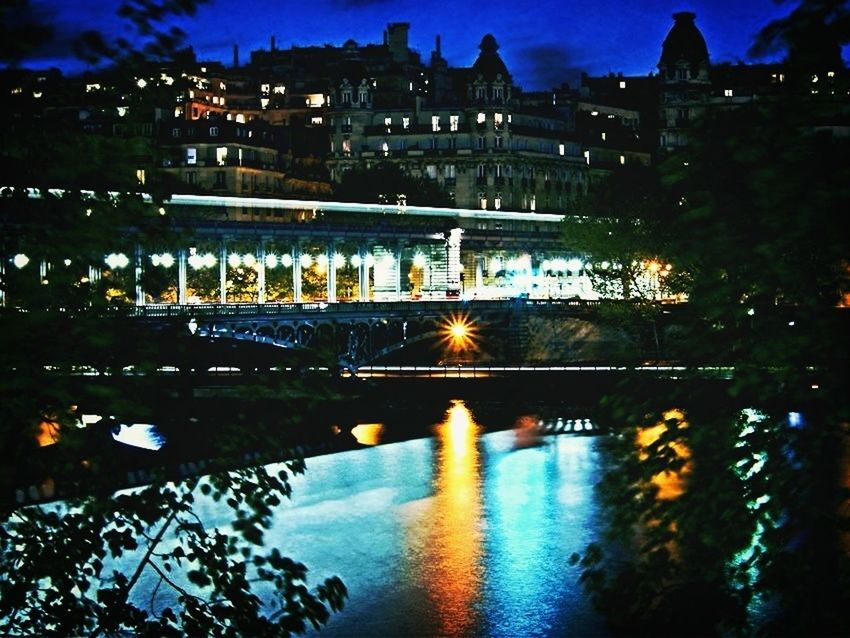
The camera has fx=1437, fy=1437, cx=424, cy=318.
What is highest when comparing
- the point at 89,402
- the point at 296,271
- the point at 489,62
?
the point at 489,62

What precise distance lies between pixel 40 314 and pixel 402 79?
525 ft

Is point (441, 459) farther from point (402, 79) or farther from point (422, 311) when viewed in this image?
point (402, 79)

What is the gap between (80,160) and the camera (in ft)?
33.6

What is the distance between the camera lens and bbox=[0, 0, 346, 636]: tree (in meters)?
9.84

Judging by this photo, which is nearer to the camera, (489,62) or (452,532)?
(452,532)

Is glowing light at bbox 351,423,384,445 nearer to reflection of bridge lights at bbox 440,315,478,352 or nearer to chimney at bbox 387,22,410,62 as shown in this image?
reflection of bridge lights at bbox 440,315,478,352

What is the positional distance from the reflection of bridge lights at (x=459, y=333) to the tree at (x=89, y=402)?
76.7 metres

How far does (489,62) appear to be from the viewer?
492 feet

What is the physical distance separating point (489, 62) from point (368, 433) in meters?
91.5

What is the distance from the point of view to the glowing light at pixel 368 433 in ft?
204

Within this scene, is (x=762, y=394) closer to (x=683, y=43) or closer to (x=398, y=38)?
(x=683, y=43)

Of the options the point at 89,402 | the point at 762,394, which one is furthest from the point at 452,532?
the point at 762,394

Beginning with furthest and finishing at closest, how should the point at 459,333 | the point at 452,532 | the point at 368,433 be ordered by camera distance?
1. the point at 459,333
2. the point at 368,433
3. the point at 452,532

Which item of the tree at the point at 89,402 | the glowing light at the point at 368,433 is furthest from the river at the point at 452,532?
the tree at the point at 89,402
